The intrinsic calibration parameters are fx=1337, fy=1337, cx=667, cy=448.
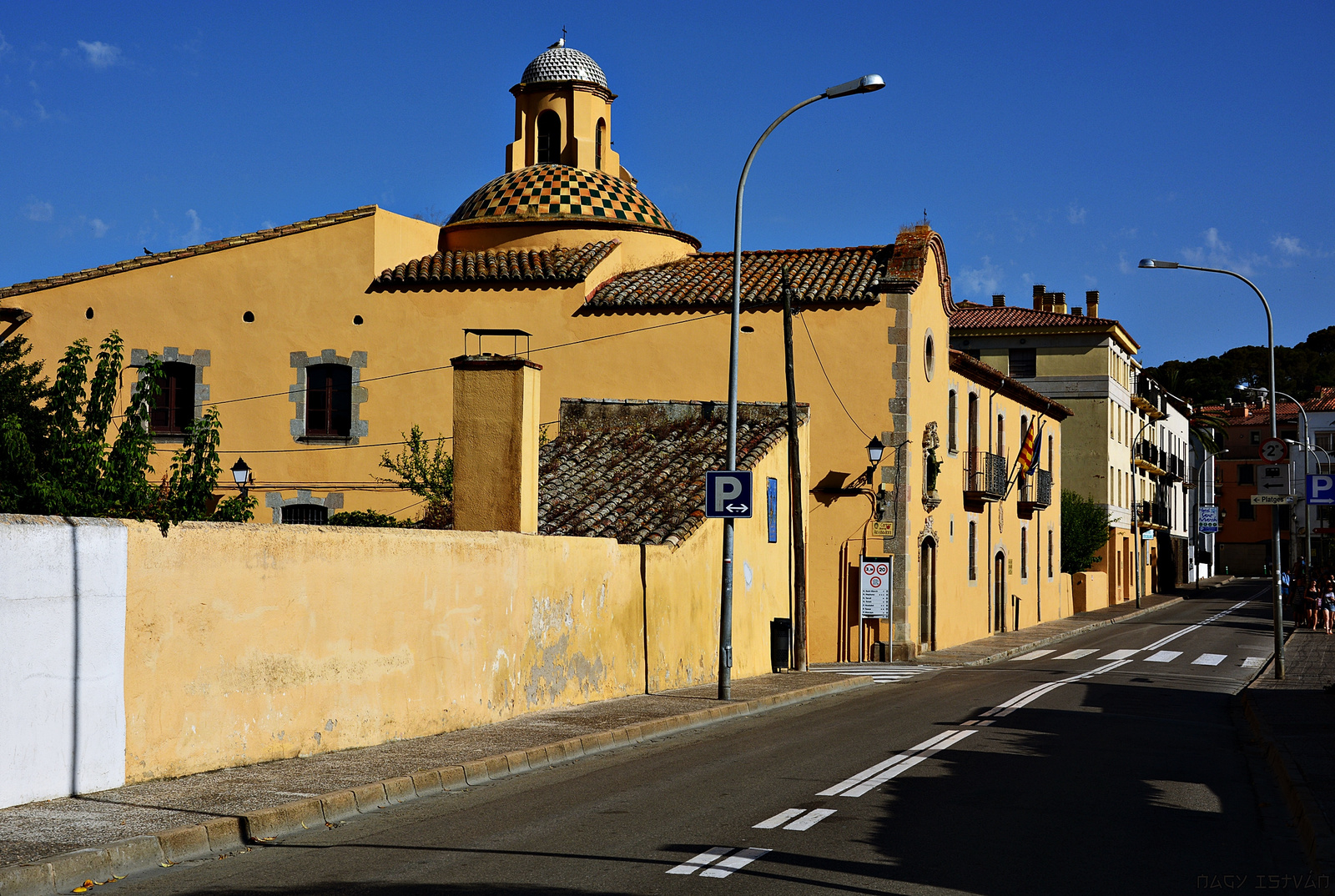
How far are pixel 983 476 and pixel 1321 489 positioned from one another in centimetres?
1411

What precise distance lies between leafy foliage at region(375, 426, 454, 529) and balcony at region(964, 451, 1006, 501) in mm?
13752

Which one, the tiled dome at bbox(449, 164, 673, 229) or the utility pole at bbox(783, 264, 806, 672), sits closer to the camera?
the utility pole at bbox(783, 264, 806, 672)

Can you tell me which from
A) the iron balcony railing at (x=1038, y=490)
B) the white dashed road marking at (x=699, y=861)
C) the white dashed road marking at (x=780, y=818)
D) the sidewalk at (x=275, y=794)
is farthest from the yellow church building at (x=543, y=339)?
the white dashed road marking at (x=699, y=861)

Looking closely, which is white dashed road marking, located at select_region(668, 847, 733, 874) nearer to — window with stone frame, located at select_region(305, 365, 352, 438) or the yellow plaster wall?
the yellow plaster wall

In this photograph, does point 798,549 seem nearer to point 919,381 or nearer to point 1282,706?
point 919,381

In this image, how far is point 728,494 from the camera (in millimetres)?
17422

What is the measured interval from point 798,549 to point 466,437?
33.4 ft

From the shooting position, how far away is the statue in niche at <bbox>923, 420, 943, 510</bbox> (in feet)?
99.8

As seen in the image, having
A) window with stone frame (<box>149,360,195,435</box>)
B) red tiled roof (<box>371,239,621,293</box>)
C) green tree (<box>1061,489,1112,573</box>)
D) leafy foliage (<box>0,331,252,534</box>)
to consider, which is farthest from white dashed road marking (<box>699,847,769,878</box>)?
green tree (<box>1061,489,1112,573</box>)

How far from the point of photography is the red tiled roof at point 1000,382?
3422 cm

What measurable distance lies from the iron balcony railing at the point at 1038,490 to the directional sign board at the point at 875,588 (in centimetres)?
1594

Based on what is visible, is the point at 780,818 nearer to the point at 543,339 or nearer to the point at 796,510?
the point at 796,510

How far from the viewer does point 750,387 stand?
2903 centimetres

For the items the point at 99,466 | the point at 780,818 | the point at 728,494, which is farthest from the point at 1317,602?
the point at 99,466
